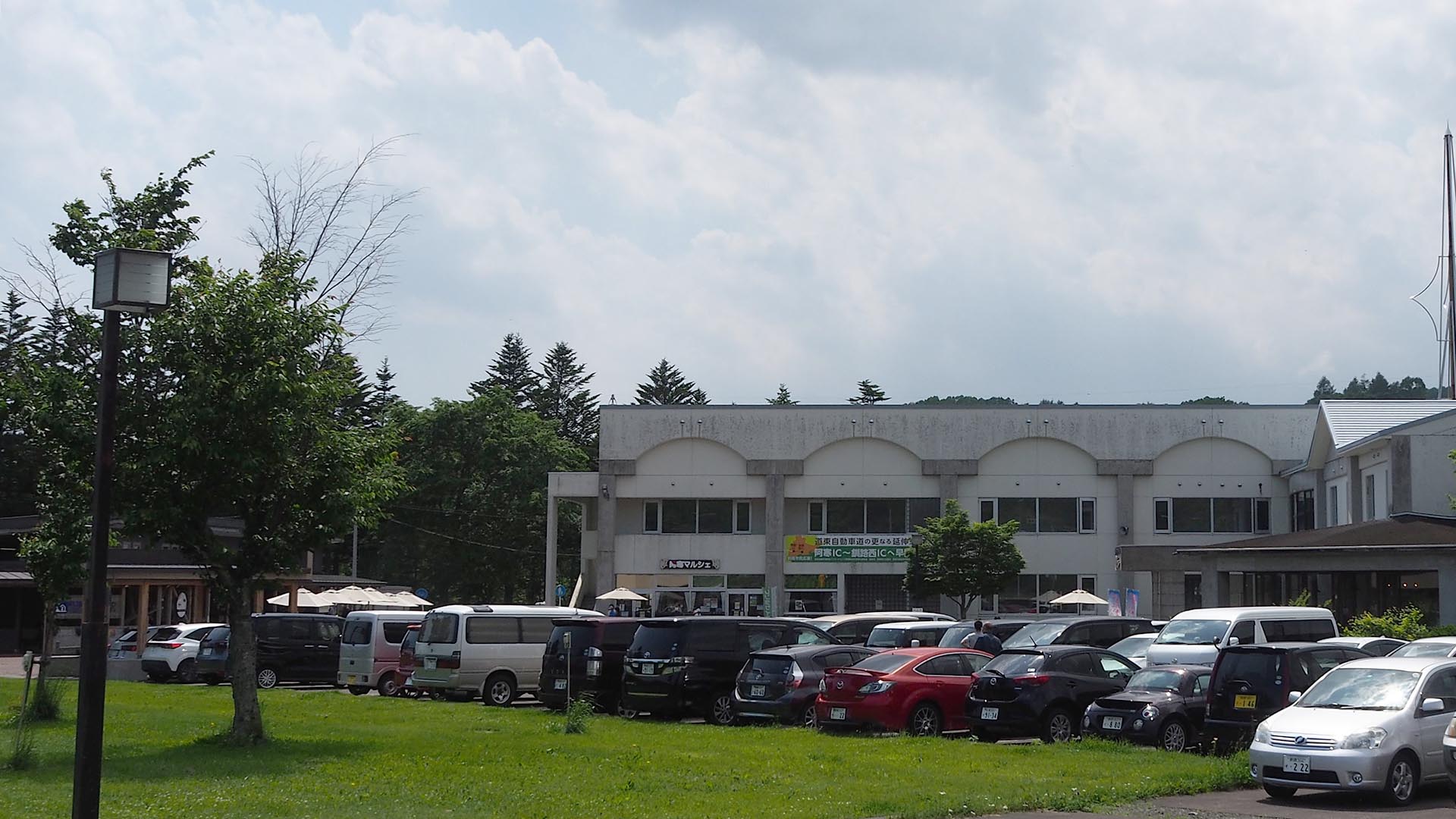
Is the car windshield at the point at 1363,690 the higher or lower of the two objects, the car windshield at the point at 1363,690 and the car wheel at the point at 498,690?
the higher

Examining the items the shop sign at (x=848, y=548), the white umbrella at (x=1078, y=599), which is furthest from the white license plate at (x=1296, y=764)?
the shop sign at (x=848, y=548)

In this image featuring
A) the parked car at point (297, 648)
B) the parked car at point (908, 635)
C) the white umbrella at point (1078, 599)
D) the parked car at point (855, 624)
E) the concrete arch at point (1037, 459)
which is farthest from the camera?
the concrete arch at point (1037, 459)

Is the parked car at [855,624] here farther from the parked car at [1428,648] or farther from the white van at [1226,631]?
the parked car at [1428,648]

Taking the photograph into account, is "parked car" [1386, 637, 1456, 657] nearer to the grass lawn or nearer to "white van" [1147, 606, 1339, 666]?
"white van" [1147, 606, 1339, 666]

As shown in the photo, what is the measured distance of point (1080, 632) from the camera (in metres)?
26.3

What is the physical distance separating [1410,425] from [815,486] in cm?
2308

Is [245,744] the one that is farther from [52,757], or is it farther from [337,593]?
[337,593]

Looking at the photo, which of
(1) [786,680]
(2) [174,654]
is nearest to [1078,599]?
(1) [786,680]

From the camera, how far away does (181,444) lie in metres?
18.9

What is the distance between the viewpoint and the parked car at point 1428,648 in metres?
21.6

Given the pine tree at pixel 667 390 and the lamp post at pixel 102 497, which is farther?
the pine tree at pixel 667 390

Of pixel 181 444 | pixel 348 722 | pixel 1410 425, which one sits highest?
pixel 1410 425

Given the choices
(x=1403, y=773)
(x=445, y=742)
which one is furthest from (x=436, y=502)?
(x=1403, y=773)

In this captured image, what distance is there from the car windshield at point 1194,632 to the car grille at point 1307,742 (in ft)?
31.3
